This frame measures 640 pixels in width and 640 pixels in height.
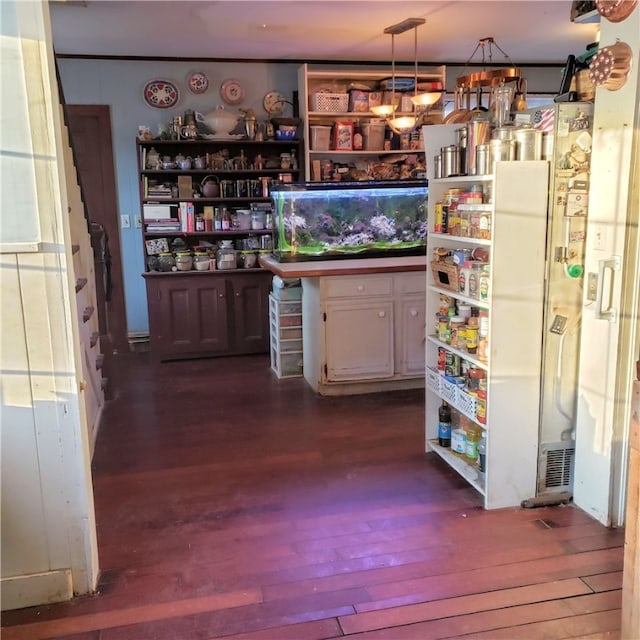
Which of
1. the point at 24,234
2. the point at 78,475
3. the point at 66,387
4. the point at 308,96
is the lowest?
the point at 78,475

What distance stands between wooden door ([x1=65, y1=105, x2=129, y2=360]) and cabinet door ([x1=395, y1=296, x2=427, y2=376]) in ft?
8.39

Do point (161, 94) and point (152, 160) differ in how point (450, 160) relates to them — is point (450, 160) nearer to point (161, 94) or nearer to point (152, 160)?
point (152, 160)

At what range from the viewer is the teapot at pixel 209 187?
556 centimetres

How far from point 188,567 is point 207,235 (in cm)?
377

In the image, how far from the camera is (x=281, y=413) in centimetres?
403

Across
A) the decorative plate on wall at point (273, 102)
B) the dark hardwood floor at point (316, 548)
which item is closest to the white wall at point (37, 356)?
the dark hardwood floor at point (316, 548)

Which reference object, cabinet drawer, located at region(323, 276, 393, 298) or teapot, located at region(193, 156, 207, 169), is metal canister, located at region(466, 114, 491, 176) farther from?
teapot, located at region(193, 156, 207, 169)

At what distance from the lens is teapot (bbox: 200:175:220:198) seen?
5.56 m

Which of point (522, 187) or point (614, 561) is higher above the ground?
point (522, 187)

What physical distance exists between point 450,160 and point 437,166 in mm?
136

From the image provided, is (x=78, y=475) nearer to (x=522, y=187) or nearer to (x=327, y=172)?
(x=522, y=187)

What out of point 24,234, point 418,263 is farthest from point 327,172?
point 24,234

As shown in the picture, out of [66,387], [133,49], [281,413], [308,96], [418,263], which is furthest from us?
[308,96]

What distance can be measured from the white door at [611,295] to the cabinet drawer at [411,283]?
5.79 feet
